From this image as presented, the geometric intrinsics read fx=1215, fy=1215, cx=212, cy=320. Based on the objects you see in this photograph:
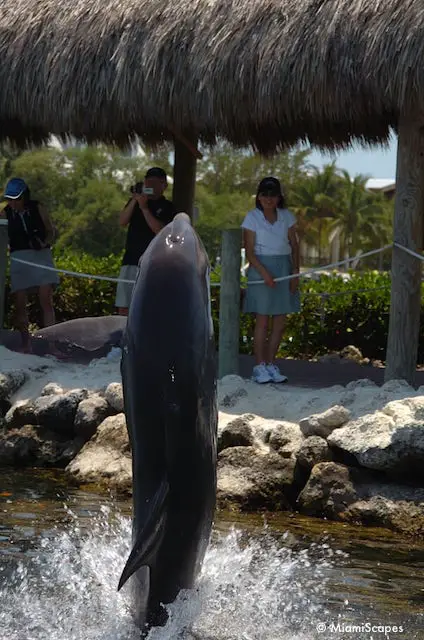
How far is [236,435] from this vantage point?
311 inches

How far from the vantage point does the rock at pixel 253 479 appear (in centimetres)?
752

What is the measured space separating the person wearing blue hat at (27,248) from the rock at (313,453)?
3.57 metres

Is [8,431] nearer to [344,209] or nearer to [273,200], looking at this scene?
[273,200]

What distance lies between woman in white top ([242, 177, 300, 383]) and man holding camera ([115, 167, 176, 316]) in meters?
1.12

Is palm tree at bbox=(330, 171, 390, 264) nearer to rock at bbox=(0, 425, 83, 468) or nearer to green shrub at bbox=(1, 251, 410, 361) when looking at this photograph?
green shrub at bbox=(1, 251, 410, 361)

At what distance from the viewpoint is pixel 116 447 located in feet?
27.0

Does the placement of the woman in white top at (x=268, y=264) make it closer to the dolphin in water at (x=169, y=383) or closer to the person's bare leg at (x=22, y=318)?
the person's bare leg at (x=22, y=318)

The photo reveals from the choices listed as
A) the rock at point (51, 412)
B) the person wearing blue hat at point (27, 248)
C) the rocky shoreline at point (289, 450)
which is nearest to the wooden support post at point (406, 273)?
the rocky shoreline at point (289, 450)

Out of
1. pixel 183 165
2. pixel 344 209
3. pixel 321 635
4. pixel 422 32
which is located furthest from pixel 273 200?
pixel 344 209

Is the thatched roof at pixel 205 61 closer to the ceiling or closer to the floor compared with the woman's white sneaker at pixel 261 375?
closer to the ceiling

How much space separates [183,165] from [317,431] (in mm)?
5253

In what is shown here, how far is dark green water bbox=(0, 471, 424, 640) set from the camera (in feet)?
15.5

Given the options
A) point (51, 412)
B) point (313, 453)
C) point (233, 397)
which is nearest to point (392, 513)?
point (313, 453)

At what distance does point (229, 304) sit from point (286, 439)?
5.22ft
